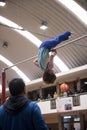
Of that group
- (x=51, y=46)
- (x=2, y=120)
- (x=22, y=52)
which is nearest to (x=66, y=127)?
(x=22, y=52)

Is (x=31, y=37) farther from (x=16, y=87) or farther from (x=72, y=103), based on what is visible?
(x=16, y=87)

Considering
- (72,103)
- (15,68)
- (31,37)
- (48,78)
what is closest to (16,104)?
(48,78)

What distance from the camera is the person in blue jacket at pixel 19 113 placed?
10.4ft

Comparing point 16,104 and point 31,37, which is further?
point 31,37

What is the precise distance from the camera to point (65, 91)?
2005 centimetres

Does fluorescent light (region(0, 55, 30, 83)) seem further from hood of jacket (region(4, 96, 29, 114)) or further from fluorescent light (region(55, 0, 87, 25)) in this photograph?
hood of jacket (region(4, 96, 29, 114))

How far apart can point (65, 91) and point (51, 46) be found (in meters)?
13.6

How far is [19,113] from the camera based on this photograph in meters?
3.25

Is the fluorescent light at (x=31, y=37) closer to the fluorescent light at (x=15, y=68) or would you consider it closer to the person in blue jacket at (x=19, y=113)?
the fluorescent light at (x=15, y=68)

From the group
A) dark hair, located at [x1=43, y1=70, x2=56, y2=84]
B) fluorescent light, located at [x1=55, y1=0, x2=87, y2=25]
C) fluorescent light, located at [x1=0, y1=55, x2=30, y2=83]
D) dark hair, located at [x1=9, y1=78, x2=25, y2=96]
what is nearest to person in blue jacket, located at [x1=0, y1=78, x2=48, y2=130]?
dark hair, located at [x1=9, y1=78, x2=25, y2=96]

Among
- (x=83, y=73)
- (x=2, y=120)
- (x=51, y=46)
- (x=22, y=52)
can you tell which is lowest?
(x=2, y=120)

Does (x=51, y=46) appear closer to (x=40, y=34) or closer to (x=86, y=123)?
(x=40, y=34)

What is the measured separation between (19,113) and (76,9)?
12.7 m

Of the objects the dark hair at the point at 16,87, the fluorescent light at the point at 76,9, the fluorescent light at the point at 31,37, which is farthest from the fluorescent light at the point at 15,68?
the dark hair at the point at 16,87
